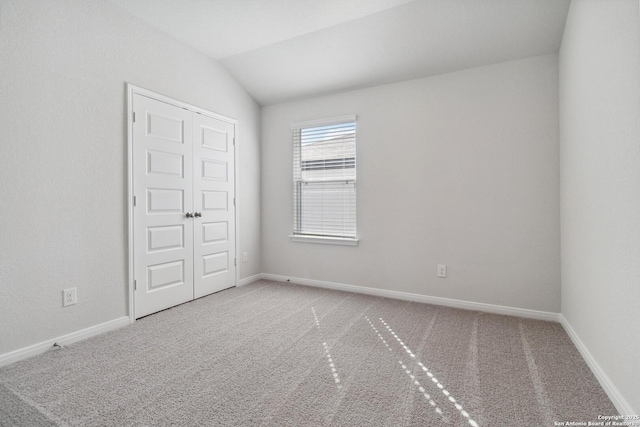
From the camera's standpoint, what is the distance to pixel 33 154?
7.34 ft

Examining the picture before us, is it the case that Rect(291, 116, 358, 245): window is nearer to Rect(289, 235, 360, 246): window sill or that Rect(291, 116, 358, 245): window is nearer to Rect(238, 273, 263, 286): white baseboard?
Rect(289, 235, 360, 246): window sill

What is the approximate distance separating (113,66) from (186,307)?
2374mm

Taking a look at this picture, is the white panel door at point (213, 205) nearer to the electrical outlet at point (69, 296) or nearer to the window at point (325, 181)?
the window at point (325, 181)

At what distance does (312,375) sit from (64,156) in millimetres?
2479

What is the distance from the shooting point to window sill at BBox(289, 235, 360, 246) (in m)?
3.79

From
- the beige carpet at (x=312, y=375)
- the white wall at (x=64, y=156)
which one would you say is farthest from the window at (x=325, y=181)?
the white wall at (x=64, y=156)

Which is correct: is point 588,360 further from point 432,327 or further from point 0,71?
point 0,71

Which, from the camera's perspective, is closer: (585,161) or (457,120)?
(585,161)

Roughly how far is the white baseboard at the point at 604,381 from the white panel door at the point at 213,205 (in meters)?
3.48

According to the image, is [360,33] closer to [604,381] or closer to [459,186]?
[459,186]

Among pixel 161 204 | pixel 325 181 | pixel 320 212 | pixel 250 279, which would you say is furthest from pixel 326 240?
pixel 161 204

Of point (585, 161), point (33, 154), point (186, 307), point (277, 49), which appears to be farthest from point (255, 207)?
point (585, 161)

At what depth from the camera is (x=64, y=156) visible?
94.9 inches

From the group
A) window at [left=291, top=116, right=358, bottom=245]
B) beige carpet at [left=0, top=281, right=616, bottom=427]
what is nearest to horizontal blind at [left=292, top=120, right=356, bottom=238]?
window at [left=291, top=116, right=358, bottom=245]
